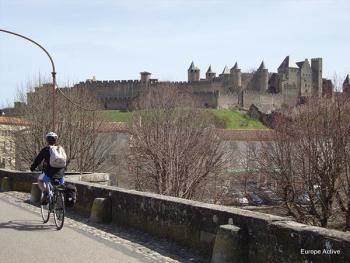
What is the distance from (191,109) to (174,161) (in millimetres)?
10876

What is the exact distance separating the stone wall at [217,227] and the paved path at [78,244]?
0.81ft

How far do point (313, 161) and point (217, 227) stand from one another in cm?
1999

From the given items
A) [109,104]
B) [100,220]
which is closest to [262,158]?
[100,220]

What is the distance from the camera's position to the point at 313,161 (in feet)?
86.9

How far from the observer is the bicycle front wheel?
9.77 metres

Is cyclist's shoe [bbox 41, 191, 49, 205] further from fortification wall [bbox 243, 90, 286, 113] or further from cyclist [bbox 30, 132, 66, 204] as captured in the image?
fortification wall [bbox 243, 90, 286, 113]

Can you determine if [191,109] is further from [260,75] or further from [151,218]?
[260,75]

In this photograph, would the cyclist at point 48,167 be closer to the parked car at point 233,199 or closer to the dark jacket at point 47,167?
the dark jacket at point 47,167

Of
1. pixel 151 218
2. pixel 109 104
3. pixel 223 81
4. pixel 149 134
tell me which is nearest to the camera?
pixel 151 218

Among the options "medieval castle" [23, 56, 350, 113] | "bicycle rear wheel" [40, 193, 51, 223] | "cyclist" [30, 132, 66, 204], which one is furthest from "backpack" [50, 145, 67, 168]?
"medieval castle" [23, 56, 350, 113]

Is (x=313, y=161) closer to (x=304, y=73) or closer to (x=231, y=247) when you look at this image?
(x=231, y=247)

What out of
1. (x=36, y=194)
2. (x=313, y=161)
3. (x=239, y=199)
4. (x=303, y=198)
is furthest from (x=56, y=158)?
(x=239, y=199)

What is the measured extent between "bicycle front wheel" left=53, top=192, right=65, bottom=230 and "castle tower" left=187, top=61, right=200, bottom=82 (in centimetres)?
12459

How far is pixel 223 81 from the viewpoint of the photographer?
128250 millimetres
